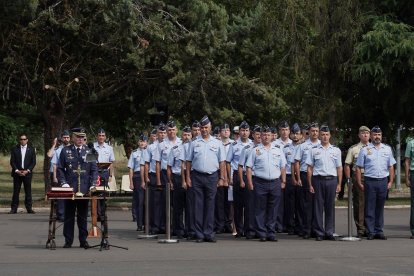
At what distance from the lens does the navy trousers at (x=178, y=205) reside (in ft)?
50.5

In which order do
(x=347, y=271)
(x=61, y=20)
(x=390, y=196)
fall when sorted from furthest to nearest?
(x=390, y=196)
(x=61, y=20)
(x=347, y=271)

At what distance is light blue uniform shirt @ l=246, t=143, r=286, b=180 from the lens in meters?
14.6

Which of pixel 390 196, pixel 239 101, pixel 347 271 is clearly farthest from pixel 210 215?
pixel 390 196

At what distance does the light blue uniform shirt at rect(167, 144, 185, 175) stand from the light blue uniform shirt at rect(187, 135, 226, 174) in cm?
67

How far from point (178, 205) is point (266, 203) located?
1774 mm

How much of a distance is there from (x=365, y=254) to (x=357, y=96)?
15.1m

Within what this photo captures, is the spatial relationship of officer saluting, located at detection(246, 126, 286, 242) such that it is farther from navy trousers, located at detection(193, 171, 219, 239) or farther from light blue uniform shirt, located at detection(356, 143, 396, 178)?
light blue uniform shirt, located at detection(356, 143, 396, 178)

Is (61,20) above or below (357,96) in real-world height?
above

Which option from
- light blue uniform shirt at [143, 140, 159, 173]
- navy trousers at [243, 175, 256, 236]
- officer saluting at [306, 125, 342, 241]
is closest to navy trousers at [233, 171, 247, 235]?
navy trousers at [243, 175, 256, 236]

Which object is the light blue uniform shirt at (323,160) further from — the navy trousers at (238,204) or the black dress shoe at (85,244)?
the black dress shoe at (85,244)

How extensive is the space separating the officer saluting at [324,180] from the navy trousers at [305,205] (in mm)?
287

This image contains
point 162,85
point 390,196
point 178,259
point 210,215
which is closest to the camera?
point 178,259

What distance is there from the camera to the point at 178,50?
1019 inches

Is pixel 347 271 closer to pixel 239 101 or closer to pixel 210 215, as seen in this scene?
pixel 210 215
